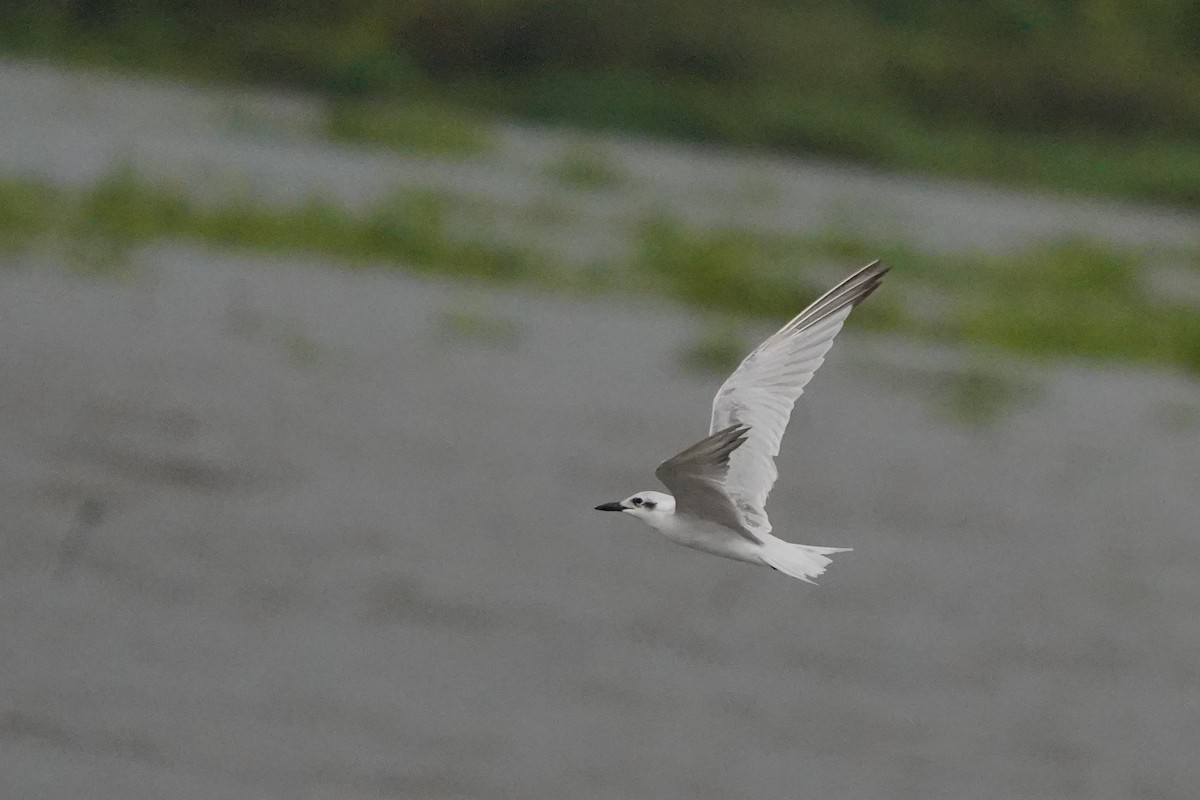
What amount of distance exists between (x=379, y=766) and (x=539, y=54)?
23.9 meters

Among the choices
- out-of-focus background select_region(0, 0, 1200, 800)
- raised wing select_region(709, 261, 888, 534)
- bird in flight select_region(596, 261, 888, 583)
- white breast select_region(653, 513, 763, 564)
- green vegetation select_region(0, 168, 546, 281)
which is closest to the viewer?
bird in flight select_region(596, 261, 888, 583)

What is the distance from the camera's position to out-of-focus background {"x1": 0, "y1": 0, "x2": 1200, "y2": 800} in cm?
1645

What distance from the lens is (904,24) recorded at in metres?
42.0

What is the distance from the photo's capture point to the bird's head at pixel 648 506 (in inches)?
368

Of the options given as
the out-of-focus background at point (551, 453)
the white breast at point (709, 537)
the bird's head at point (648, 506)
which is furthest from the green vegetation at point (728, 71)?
the white breast at point (709, 537)

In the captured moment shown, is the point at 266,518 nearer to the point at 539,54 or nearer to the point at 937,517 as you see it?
the point at 937,517

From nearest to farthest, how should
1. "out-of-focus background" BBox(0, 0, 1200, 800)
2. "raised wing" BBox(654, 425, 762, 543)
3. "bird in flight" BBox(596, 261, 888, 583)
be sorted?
1. "raised wing" BBox(654, 425, 762, 543)
2. "bird in flight" BBox(596, 261, 888, 583)
3. "out-of-focus background" BBox(0, 0, 1200, 800)

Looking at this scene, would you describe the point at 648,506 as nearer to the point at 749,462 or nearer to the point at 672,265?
the point at 749,462

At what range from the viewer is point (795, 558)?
9.14 meters

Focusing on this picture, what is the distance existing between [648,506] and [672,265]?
17.4 m

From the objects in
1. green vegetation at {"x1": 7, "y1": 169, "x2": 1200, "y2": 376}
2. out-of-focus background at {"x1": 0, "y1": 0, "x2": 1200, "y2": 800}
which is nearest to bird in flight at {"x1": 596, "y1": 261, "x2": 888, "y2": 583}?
out-of-focus background at {"x1": 0, "y1": 0, "x2": 1200, "y2": 800}

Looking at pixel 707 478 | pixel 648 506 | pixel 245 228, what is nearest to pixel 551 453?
pixel 245 228

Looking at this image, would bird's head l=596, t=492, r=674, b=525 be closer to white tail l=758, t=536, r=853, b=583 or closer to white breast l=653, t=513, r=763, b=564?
white breast l=653, t=513, r=763, b=564

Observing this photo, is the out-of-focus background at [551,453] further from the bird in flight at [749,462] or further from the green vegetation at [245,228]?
the bird in flight at [749,462]
